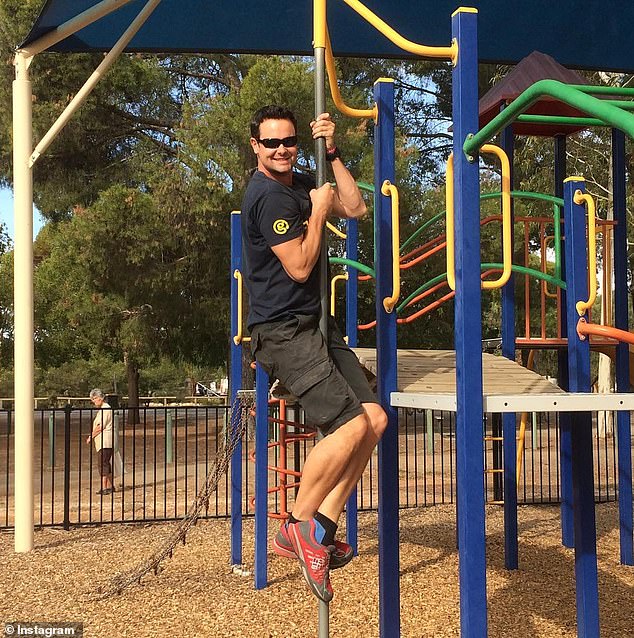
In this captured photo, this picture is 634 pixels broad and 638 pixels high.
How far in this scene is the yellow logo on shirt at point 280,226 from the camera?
3143mm

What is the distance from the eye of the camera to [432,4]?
679 cm

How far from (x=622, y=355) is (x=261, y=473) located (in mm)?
3042

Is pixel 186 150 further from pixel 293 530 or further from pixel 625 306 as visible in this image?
pixel 293 530

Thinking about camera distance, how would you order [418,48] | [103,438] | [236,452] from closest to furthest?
1. [418,48]
2. [236,452]
3. [103,438]

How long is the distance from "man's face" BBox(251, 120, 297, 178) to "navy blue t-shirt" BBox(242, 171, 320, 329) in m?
0.06

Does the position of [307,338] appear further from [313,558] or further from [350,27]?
[350,27]

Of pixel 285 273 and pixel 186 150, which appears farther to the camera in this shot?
pixel 186 150

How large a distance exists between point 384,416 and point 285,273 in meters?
0.68

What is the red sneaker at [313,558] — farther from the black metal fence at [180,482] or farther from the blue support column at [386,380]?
the black metal fence at [180,482]

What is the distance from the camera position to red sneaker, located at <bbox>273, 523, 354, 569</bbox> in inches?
125

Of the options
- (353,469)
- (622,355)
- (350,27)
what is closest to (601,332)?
(353,469)

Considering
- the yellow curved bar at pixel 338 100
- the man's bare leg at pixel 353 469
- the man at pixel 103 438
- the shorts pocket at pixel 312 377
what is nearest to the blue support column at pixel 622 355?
the yellow curved bar at pixel 338 100

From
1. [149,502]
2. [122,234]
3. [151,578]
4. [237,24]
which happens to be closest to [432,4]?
[237,24]

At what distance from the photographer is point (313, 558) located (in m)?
Answer: 3.05
